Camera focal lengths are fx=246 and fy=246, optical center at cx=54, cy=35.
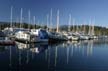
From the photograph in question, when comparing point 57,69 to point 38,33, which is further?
point 38,33

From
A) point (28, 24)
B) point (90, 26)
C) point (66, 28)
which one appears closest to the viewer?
point (28, 24)

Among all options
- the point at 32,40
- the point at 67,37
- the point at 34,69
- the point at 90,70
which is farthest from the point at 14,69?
the point at 67,37

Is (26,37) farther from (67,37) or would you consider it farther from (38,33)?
(67,37)

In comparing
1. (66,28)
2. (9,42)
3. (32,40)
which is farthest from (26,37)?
(66,28)

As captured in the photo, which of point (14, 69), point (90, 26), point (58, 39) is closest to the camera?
point (14, 69)

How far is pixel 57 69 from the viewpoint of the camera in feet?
64.5

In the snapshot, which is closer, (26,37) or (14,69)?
(14,69)

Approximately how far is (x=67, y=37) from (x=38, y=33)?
25.5 meters

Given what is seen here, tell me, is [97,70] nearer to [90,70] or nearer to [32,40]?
[90,70]

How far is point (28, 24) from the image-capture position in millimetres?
93875

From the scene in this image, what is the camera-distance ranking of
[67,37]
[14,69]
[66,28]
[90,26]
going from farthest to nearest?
[90,26]
[66,28]
[67,37]
[14,69]

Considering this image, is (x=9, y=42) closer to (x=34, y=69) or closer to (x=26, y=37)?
(x=26, y=37)

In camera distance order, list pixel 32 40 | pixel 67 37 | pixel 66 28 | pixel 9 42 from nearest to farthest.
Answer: pixel 9 42
pixel 32 40
pixel 67 37
pixel 66 28

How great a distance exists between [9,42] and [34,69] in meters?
26.1
